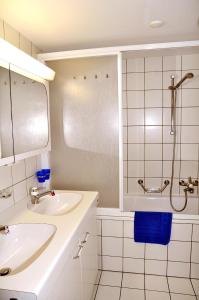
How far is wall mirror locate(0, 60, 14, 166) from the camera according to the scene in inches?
50.4

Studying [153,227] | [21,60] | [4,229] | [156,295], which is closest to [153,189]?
[153,227]

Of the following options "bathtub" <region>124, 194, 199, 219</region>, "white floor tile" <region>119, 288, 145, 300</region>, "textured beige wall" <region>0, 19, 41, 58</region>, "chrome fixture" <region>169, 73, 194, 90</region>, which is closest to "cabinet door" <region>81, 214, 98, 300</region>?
"white floor tile" <region>119, 288, 145, 300</region>

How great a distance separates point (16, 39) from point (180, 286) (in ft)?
7.81

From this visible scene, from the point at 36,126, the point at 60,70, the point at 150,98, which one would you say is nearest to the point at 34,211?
the point at 36,126

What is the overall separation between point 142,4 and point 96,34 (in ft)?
1.63

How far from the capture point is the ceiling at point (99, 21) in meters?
1.34

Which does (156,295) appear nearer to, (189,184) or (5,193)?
(189,184)

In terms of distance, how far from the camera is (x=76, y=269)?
131 cm

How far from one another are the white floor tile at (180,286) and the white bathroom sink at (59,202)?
1.10 meters

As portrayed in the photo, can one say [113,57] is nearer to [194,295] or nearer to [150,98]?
[150,98]

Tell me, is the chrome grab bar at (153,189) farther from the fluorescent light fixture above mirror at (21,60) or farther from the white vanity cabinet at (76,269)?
the fluorescent light fixture above mirror at (21,60)

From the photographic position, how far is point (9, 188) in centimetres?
153

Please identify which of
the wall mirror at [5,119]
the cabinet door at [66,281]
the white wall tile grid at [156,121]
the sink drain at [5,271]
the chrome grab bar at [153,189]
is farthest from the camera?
the chrome grab bar at [153,189]

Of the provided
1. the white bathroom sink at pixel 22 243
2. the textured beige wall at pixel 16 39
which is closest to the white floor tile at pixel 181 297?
the white bathroom sink at pixel 22 243
